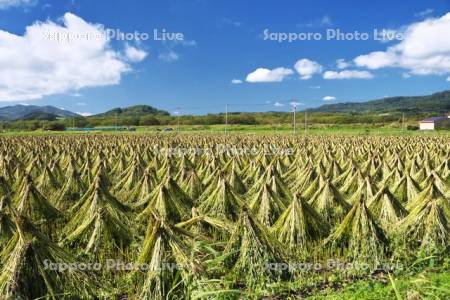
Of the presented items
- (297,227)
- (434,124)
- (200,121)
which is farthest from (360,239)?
(200,121)

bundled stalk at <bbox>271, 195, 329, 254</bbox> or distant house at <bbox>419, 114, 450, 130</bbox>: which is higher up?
distant house at <bbox>419, 114, 450, 130</bbox>

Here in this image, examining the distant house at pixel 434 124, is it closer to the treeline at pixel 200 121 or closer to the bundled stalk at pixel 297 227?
the treeline at pixel 200 121

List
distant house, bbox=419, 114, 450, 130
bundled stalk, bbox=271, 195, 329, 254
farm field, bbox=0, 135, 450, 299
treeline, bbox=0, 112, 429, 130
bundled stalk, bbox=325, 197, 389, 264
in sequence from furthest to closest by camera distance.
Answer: treeline, bbox=0, 112, 429, 130 < distant house, bbox=419, 114, 450, 130 < bundled stalk, bbox=271, 195, 329, 254 < bundled stalk, bbox=325, 197, 389, 264 < farm field, bbox=0, 135, 450, 299

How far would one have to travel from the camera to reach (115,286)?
482 cm

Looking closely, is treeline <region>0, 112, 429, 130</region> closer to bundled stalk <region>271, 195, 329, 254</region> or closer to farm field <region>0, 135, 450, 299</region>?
farm field <region>0, 135, 450, 299</region>

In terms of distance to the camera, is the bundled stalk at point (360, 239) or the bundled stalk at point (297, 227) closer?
the bundled stalk at point (360, 239)

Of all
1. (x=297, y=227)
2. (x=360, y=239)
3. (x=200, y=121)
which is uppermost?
(x=200, y=121)

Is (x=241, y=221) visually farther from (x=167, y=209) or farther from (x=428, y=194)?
(x=428, y=194)

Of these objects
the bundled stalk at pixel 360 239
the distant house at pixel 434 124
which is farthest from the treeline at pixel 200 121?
the bundled stalk at pixel 360 239

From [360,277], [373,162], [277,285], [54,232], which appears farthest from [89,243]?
[373,162]

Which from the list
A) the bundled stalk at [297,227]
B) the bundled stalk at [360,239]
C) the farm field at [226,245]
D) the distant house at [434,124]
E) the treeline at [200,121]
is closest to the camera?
the farm field at [226,245]

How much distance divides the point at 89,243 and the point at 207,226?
1.74 meters

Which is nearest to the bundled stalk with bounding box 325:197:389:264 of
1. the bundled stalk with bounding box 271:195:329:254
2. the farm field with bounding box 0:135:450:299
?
the farm field with bounding box 0:135:450:299

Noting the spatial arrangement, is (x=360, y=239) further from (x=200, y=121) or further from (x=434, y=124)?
(x=200, y=121)
